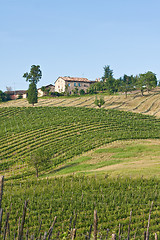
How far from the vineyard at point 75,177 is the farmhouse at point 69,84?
2546 inches

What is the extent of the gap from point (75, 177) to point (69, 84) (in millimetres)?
131025

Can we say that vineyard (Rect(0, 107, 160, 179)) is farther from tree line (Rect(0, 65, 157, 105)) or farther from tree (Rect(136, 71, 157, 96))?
tree (Rect(136, 71, 157, 96))

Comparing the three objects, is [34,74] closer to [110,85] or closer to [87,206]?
[110,85]

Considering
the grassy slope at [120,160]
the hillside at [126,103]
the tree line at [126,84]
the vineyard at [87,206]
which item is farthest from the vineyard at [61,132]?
the tree line at [126,84]

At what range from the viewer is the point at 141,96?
13000 centimetres

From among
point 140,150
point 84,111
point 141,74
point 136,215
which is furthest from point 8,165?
point 141,74

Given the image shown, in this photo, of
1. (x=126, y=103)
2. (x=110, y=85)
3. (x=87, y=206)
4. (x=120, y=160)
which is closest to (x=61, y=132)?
(x=120, y=160)

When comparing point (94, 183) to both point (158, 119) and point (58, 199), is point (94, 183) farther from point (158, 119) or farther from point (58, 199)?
point (158, 119)

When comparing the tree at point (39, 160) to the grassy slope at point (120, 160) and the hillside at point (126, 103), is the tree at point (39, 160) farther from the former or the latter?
Result: the hillside at point (126, 103)

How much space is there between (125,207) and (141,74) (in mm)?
117111

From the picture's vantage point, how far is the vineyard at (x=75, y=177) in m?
22.5

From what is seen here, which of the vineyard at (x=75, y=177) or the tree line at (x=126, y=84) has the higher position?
the tree line at (x=126, y=84)

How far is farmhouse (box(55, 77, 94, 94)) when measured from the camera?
163250mm

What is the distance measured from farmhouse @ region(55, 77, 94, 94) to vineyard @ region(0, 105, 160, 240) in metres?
64.7
